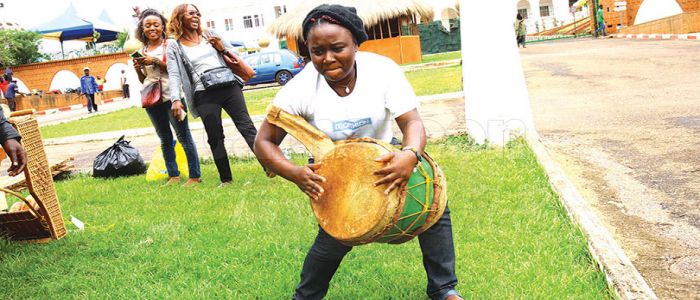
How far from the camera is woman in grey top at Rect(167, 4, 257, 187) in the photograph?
5.98 meters

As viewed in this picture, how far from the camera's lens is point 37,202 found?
15.0ft

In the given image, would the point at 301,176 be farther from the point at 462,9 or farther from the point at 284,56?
the point at 284,56

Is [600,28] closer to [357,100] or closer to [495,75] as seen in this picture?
[495,75]

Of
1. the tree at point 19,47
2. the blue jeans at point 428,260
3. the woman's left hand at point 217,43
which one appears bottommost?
the blue jeans at point 428,260


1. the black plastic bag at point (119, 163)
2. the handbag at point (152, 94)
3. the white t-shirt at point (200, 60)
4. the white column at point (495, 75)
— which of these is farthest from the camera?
the black plastic bag at point (119, 163)

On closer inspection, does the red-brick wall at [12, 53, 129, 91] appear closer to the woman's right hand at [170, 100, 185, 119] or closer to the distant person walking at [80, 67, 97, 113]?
the distant person walking at [80, 67, 97, 113]

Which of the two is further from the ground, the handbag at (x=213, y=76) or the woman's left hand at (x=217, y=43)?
the woman's left hand at (x=217, y=43)

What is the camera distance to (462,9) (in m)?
7.17

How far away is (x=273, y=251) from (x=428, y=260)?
1.33 meters

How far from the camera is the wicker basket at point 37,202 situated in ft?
14.7

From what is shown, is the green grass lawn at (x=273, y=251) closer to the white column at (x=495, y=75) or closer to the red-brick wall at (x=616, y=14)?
the white column at (x=495, y=75)

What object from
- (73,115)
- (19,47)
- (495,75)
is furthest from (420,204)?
(19,47)

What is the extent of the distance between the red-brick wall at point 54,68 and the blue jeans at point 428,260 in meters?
35.8

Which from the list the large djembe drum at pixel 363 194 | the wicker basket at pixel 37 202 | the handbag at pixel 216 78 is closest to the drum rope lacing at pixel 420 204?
the large djembe drum at pixel 363 194
